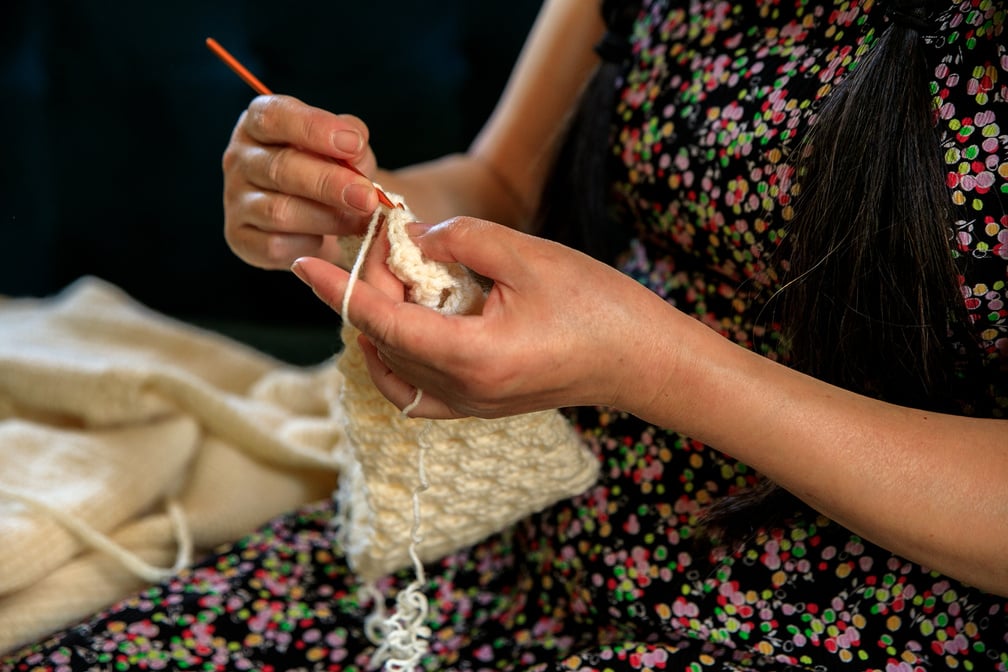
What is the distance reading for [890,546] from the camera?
0.58 m

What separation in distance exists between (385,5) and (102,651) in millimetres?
884

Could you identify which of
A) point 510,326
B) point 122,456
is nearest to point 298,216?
point 510,326

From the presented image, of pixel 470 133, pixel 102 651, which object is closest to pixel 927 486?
pixel 102 651

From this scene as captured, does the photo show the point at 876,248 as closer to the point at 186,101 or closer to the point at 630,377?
the point at 630,377

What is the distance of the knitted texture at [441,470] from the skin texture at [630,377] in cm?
7

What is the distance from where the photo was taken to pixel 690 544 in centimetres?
69

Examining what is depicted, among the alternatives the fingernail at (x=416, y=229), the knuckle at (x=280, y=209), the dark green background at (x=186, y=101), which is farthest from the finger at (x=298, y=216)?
the dark green background at (x=186, y=101)

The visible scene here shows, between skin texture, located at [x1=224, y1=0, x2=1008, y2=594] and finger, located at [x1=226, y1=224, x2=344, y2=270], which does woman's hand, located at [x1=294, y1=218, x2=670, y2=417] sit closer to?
skin texture, located at [x1=224, y1=0, x2=1008, y2=594]

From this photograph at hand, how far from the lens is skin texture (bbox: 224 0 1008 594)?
1.67 feet

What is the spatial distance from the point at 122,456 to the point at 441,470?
390mm

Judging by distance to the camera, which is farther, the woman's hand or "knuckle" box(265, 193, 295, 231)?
"knuckle" box(265, 193, 295, 231)

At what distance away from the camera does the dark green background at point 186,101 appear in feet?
4.11

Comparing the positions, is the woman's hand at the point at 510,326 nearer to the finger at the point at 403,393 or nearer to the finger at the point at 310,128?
the finger at the point at 403,393

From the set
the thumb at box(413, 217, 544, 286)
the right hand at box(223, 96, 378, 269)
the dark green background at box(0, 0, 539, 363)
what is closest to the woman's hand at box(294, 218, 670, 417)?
the thumb at box(413, 217, 544, 286)
